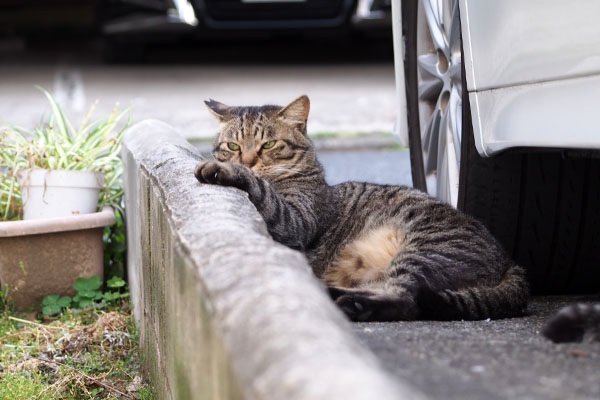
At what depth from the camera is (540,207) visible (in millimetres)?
3018

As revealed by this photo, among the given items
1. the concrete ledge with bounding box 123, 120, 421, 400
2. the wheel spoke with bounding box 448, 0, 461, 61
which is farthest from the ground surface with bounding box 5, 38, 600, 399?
the wheel spoke with bounding box 448, 0, 461, 61

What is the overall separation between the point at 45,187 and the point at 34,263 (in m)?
0.37

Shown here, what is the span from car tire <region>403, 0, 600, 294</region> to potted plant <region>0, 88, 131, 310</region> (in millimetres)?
1769

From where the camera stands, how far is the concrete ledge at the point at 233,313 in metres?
1.17

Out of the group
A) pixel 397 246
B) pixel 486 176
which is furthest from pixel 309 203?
pixel 486 176

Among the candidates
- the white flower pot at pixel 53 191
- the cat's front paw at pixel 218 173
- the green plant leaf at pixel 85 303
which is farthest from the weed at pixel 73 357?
the cat's front paw at pixel 218 173

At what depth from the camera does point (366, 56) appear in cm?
1159

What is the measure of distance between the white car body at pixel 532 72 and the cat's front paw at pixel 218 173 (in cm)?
83

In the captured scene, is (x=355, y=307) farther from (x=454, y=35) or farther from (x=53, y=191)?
(x=53, y=191)

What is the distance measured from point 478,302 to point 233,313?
133 centimetres

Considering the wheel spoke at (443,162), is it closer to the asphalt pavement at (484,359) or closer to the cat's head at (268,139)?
the cat's head at (268,139)

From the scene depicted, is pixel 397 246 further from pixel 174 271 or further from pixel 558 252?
pixel 174 271

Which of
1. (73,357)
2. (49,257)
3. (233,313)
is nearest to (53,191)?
(49,257)

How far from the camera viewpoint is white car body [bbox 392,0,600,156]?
81.7 inches
